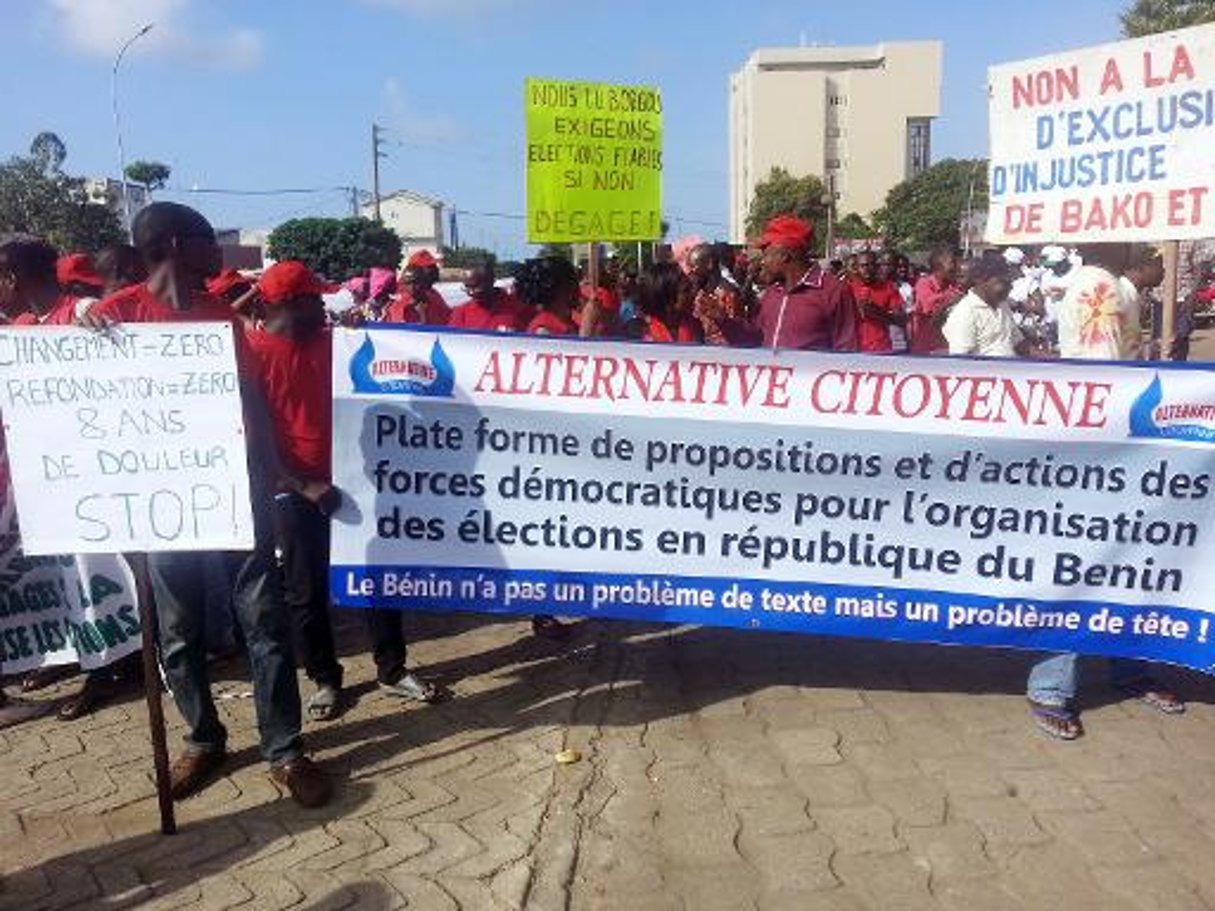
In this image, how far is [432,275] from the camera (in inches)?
263

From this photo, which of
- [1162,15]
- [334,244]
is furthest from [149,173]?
[1162,15]

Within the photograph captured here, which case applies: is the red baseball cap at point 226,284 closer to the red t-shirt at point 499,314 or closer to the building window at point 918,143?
the red t-shirt at point 499,314

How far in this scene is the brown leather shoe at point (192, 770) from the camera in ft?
11.8

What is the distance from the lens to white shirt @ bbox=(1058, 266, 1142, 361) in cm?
442

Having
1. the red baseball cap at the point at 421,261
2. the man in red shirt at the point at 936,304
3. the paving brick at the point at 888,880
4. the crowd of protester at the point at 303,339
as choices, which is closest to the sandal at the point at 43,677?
the crowd of protester at the point at 303,339

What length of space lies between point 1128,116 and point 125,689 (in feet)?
15.2

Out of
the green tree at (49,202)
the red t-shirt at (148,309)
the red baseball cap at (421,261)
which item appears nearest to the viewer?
the red t-shirt at (148,309)

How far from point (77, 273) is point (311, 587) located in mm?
2006

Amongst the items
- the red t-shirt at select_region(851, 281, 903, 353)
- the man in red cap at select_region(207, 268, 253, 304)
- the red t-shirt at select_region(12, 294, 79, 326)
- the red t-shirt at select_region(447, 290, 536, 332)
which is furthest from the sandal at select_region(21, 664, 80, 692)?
the red t-shirt at select_region(851, 281, 903, 353)

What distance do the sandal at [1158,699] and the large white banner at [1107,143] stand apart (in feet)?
5.66

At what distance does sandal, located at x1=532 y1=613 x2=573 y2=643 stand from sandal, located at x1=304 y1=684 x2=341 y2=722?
111 centimetres

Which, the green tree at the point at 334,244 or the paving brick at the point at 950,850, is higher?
the green tree at the point at 334,244

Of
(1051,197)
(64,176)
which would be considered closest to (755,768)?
(1051,197)

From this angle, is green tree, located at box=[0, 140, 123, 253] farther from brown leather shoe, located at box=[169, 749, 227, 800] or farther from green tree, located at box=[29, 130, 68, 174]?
brown leather shoe, located at box=[169, 749, 227, 800]
